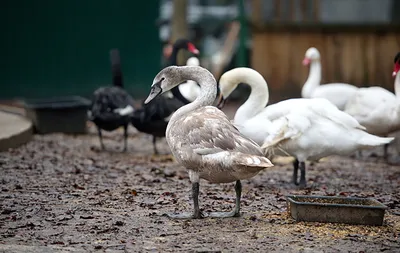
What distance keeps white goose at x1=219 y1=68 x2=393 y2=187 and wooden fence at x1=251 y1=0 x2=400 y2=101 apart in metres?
8.93

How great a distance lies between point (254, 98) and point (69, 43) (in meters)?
11.3

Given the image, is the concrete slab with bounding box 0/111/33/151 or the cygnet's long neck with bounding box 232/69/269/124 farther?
the concrete slab with bounding box 0/111/33/151

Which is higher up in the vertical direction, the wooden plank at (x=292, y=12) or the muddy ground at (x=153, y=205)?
the wooden plank at (x=292, y=12)

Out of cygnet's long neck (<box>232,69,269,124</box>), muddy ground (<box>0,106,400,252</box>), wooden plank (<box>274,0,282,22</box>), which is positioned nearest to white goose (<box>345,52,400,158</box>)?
muddy ground (<box>0,106,400,252</box>)

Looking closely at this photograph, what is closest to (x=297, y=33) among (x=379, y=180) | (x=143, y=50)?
(x=143, y=50)

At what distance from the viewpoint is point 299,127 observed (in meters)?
8.38

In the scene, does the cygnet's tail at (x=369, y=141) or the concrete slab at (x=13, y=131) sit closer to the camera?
the cygnet's tail at (x=369, y=141)

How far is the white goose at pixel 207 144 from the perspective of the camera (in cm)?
638

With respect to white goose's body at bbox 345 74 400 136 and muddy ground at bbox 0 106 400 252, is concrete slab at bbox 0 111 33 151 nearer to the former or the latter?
muddy ground at bbox 0 106 400 252

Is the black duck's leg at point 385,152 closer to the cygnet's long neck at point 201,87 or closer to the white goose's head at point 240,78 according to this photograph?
the white goose's head at point 240,78

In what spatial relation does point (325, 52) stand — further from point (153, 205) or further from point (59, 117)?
point (153, 205)

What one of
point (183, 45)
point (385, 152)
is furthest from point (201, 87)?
point (385, 152)

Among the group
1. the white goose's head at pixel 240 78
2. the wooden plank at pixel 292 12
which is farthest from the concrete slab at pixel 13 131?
the wooden plank at pixel 292 12

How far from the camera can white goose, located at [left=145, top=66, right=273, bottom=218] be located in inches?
251
